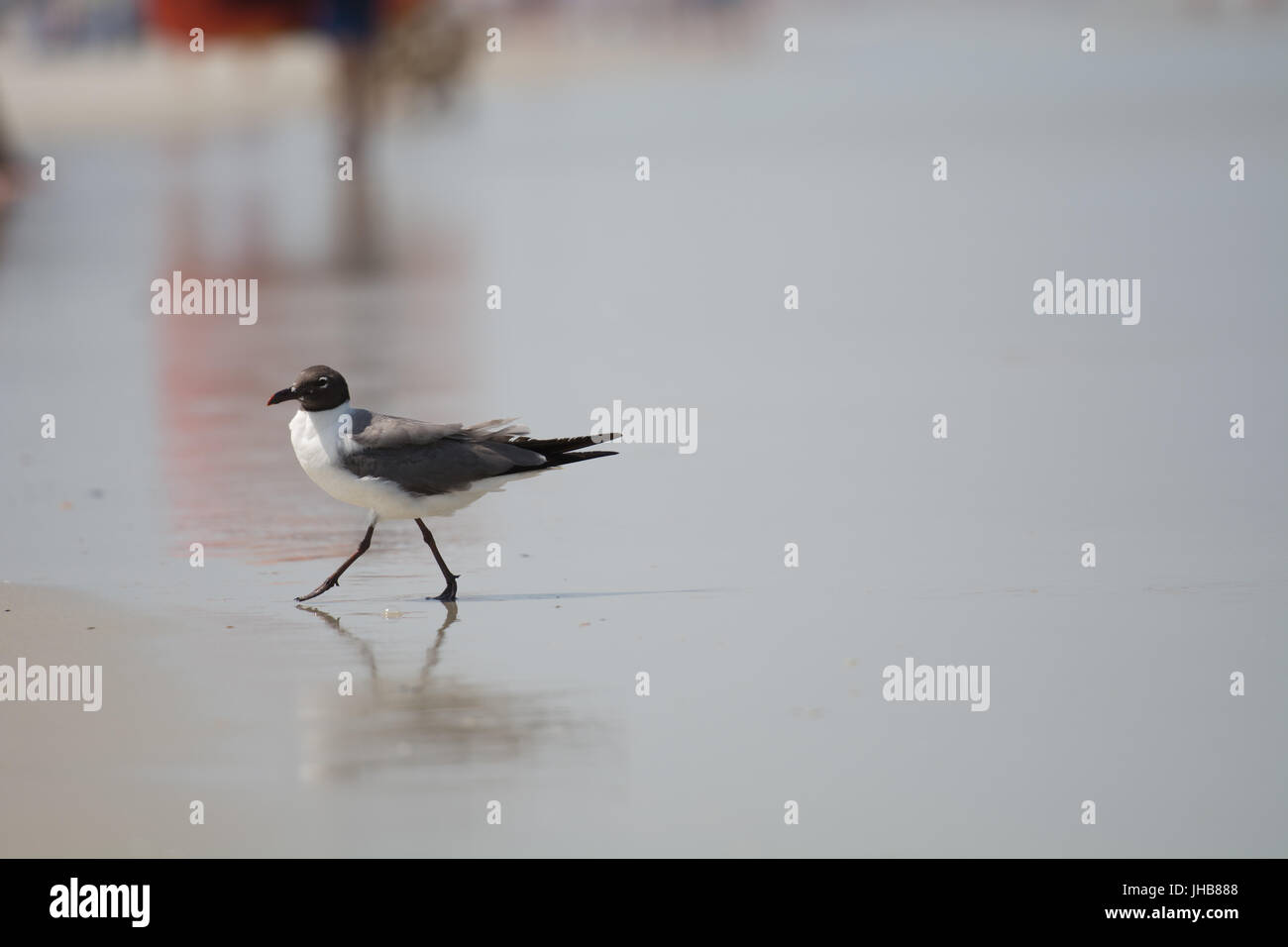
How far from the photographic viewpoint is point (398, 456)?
8.55 m

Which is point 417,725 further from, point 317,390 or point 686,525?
point 686,525

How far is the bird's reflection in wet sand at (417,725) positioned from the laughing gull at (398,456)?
967mm

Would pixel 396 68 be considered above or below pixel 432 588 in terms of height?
above

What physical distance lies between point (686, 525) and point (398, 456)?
1.89 m

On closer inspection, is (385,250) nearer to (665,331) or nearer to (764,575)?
(665,331)

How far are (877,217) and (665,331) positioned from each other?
7353 millimetres

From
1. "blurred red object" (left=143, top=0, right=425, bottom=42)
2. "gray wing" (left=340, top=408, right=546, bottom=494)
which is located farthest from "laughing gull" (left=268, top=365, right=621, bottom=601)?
"blurred red object" (left=143, top=0, right=425, bottom=42)

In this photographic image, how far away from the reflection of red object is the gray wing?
84.5 feet

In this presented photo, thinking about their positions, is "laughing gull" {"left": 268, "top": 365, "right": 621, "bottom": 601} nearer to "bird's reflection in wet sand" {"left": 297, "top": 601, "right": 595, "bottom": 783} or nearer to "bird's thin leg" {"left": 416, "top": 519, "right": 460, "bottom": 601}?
"bird's thin leg" {"left": 416, "top": 519, "right": 460, "bottom": 601}

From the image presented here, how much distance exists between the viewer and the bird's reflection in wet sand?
22.3 feet

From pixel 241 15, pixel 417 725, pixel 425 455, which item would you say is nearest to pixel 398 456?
pixel 425 455

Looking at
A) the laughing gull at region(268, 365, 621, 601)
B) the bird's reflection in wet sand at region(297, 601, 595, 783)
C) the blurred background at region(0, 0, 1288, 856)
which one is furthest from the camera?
the laughing gull at region(268, 365, 621, 601)

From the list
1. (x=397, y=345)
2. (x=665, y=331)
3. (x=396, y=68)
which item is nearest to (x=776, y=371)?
(x=665, y=331)

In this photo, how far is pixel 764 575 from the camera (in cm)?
913
